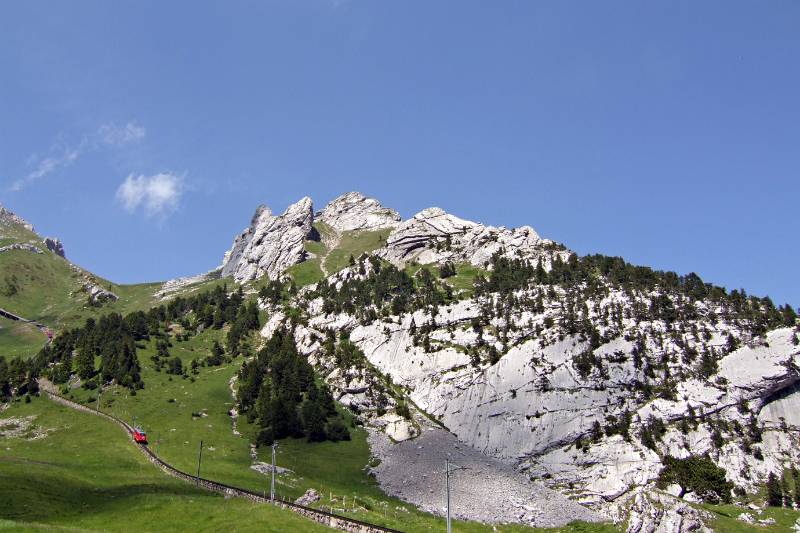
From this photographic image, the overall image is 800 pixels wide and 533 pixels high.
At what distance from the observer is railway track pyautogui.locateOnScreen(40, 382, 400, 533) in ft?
175

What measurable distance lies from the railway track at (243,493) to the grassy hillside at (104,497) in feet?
5.63

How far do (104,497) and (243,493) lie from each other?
16054mm

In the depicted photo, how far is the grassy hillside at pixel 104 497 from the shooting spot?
171ft

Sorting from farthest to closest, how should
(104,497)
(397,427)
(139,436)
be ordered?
(397,427)
(139,436)
(104,497)

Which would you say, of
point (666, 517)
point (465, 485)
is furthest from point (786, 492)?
point (465, 485)

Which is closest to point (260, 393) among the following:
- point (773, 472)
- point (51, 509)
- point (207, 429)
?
point (207, 429)

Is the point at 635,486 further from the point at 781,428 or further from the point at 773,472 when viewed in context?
the point at 781,428

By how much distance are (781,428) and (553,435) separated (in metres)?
48.5

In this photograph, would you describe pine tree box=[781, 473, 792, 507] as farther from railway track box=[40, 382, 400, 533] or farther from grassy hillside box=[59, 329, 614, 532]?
railway track box=[40, 382, 400, 533]

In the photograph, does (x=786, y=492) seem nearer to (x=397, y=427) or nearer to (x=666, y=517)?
(x=666, y=517)

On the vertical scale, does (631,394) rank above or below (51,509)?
above

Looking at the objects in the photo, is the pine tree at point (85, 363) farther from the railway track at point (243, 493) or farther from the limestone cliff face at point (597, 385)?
the limestone cliff face at point (597, 385)

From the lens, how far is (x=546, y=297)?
566 feet

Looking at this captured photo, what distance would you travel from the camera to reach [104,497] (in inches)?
2648
